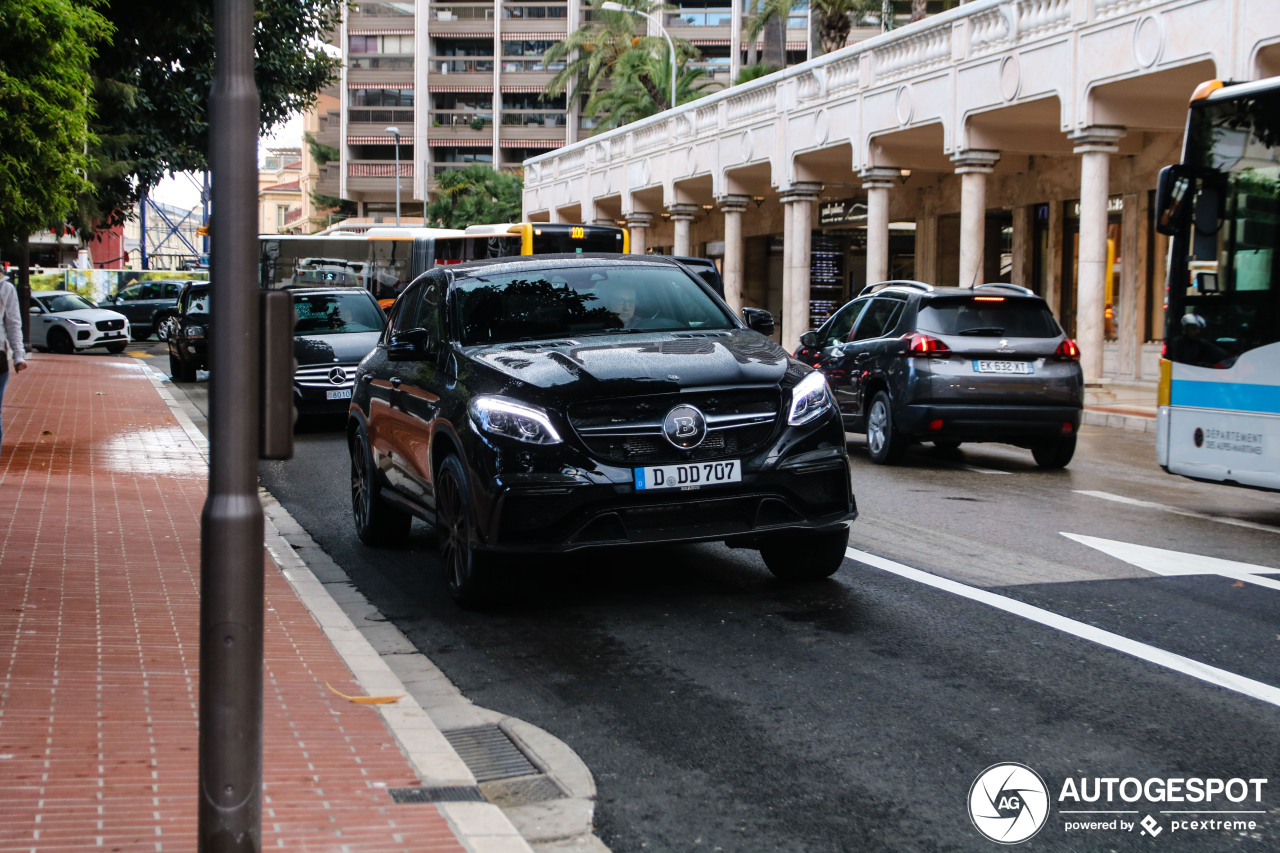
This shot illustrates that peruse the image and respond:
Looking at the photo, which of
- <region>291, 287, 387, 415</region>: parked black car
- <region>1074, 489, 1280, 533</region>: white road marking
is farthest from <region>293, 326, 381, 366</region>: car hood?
<region>1074, 489, 1280, 533</region>: white road marking

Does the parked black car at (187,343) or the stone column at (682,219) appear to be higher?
the stone column at (682,219)

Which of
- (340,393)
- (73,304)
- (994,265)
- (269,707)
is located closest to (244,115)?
(269,707)

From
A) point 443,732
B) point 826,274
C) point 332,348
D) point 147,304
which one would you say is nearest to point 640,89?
point 826,274

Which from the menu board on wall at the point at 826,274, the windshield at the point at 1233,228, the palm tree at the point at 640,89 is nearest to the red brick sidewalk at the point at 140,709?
the windshield at the point at 1233,228

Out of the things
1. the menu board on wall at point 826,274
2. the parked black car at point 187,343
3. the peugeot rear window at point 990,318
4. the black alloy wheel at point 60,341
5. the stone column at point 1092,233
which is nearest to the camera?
the peugeot rear window at point 990,318

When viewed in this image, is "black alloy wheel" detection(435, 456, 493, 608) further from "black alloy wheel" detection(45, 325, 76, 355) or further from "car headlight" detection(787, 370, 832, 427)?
"black alloy wheel" detection(45, 325, 76, 355)

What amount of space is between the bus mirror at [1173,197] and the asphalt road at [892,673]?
2237 millimetres

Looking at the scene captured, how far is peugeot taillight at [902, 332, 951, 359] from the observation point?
13266 mm

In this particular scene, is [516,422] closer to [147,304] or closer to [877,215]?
[877,215]

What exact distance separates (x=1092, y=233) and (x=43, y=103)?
637 inches

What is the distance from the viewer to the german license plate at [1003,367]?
13195 millimetres

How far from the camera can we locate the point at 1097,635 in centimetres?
648

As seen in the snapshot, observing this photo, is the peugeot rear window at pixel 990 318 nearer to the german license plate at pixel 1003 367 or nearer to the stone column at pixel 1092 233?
the german license plate at pixel 1003 367

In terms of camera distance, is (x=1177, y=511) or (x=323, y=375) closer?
(x=1177, y=511)
